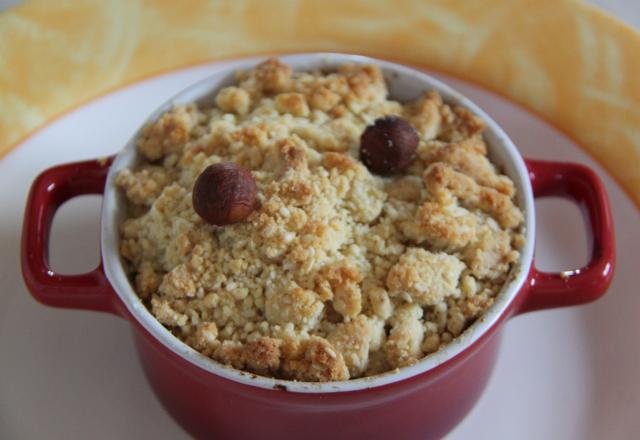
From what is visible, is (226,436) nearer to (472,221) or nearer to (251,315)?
(251,315)

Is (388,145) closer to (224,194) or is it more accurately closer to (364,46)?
(224,194)

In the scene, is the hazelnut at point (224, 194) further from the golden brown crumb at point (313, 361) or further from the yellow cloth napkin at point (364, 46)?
the yellow cloth napkin at point (364, 46)

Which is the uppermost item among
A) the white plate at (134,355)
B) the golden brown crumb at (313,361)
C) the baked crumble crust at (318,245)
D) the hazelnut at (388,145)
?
the hazelnut at (388,145)

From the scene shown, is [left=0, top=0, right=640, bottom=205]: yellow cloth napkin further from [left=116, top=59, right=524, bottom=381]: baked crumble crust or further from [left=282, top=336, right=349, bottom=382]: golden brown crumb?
[left=282, top=336, right=349, bottom=382]: golden brown crumb

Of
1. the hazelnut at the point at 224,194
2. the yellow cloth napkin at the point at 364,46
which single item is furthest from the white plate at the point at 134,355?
the hazelnut at the point at 224,194

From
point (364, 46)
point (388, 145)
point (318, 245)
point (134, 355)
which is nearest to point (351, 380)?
point (318, 245)
